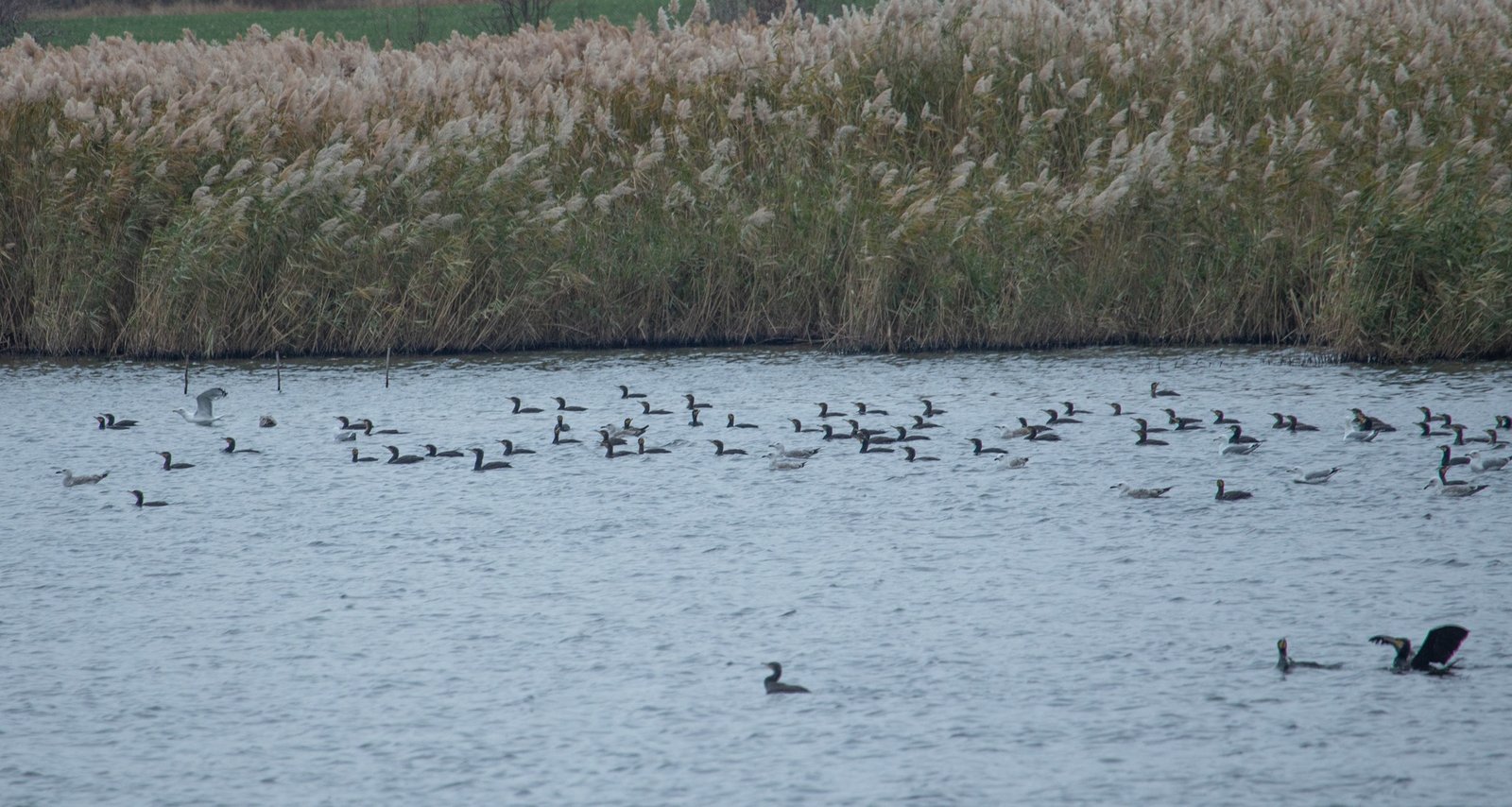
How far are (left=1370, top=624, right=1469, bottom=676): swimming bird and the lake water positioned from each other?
12cm

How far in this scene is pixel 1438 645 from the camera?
5.93 m

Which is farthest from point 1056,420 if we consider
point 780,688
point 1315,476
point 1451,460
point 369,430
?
point 780,688

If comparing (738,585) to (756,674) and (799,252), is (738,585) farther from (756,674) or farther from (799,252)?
(799,252)

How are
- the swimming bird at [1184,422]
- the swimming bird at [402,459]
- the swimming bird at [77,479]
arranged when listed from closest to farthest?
the swimming bird at [77,479] < the swimming bird at [402,459] < the swimming bird at [1184,422]

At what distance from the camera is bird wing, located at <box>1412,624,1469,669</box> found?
5910mm

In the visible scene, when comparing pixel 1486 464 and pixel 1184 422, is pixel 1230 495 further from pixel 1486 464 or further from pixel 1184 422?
pixel 1184 422

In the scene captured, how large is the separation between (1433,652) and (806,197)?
8.80 meters

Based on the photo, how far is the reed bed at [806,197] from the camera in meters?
13.5

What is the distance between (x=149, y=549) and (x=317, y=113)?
24.0ft

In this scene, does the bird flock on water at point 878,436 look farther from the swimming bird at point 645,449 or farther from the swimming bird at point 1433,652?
the swimming bird at point 1433,652

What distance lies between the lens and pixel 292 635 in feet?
22.2

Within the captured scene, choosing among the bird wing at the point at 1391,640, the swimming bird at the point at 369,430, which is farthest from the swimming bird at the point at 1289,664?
the swimming bird at the point at 369,430

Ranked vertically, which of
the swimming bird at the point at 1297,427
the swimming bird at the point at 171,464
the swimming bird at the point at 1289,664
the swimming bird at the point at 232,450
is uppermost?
the swimming bird at the point at 1297,427

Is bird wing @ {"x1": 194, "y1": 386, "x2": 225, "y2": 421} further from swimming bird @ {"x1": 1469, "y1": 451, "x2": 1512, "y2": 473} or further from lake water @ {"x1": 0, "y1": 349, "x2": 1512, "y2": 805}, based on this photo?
swimming bird @ {"x1": 1469, "y1": 451, "x2": 1512, "y2": 473}
